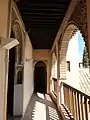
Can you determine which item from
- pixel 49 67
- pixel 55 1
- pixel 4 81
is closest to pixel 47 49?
pixel 49 67

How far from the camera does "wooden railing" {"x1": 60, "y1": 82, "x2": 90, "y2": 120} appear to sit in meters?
3.01

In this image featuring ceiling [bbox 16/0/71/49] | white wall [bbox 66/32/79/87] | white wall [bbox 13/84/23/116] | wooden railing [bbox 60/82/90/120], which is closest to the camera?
wooden railing [bbox 60/82/90/120]

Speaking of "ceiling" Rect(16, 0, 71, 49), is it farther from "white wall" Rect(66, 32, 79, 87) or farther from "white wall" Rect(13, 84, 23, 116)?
"white wall" Rect(66, 32, 79, 87)

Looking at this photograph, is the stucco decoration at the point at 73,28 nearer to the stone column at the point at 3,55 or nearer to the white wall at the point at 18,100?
the stone column at the point at 3,55

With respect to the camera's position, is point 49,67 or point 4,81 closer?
point 4,81

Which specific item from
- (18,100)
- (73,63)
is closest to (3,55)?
(18,100)

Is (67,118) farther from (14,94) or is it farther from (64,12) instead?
(64,12)

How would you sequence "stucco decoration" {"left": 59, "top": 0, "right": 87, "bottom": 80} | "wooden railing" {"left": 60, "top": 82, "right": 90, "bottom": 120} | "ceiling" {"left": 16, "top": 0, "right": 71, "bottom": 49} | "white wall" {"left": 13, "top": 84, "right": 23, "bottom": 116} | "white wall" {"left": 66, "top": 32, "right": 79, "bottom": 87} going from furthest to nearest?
"white wall" {"left": 66, "top": 32, "right": 79, "bottom": 87}, "white wall" {"left": 13, "top": 84, "right": 23, "bottom": 116}, "ceiling" {"left": 16, "top": 0, "right": 71, "bottom": 49}, "wooden railing" {"left": 60, "top": 82, "right": 90, "bottom": 120}, "stucco decoration" {"left": 59, "top": 0, "right": 87, "bottom": 80}

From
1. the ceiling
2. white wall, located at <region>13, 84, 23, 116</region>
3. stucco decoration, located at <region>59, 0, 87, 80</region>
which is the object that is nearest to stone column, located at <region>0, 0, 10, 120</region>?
the ceiling

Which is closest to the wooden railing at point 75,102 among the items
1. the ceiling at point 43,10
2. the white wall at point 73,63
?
the ceiling at point 43,10

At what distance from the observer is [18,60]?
5.11m

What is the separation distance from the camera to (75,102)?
3984 millimetres

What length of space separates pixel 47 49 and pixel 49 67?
108cm

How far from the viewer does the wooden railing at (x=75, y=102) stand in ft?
9.88
